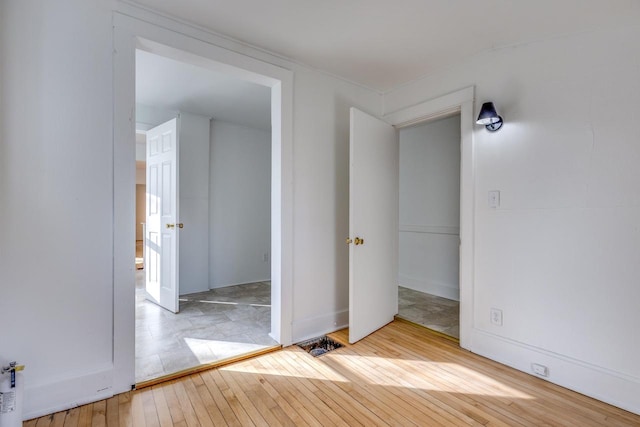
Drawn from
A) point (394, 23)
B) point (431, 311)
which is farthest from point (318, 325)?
point (394, 23)

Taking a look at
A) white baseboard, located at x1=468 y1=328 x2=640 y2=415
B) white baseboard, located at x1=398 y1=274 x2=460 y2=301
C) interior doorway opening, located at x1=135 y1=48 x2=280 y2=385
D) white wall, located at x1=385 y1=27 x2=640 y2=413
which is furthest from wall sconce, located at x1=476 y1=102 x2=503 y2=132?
white baseboard, located at x1=398 y1=274 x2=460 y2=301

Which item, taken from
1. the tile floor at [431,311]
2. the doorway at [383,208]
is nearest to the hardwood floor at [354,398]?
the doorway at [383,208]

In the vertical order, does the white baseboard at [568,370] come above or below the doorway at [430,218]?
below

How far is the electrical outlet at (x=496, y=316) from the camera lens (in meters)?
2.27

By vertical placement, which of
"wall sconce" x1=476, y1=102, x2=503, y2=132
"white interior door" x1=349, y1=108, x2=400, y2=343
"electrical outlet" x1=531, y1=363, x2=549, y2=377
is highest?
"wall sconce" x1=476, y1=102, x2=503, y2=132

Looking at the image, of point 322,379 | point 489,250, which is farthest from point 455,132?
point 322,379

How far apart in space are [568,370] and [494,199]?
47.1 inches

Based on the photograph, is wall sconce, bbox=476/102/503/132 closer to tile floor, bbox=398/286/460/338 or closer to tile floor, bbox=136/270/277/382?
tile floor, bbox=398/286/460/338

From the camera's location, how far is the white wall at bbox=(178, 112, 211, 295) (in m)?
4.02

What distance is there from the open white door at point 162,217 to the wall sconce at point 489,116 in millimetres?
2882

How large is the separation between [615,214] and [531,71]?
1.08 metres

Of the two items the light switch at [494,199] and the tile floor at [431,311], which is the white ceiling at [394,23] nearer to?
the light switch at [494,199]

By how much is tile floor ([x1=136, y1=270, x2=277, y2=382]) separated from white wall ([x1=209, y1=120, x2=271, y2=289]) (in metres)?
0.64

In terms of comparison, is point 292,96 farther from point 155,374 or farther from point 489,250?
point 155,374
